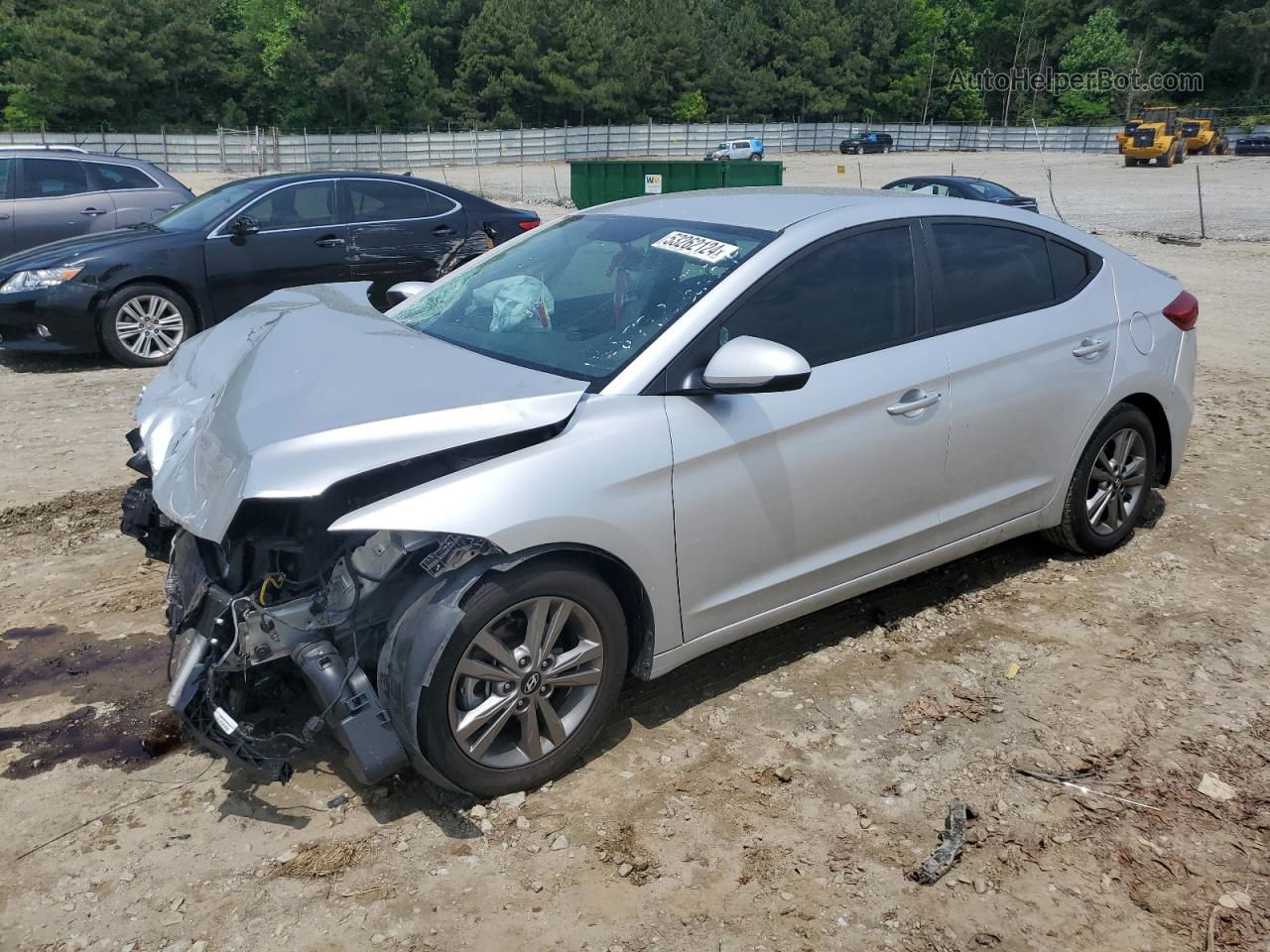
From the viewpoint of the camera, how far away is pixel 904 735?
11.8ft

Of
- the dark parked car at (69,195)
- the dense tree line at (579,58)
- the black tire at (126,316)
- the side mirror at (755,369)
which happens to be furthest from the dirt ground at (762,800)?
the dense tree line at (579,58)

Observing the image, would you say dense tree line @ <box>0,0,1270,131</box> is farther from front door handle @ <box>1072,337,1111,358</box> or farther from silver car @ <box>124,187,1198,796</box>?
front door handle @ <box>1072,337,1111,358</box>

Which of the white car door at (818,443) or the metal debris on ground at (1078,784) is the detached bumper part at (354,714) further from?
the metal debris on ground at (1078,784)

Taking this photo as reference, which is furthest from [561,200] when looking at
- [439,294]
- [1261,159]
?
[1261,159]

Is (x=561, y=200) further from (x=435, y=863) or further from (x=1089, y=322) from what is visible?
(x=435, y=863)

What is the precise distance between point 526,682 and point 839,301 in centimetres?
174

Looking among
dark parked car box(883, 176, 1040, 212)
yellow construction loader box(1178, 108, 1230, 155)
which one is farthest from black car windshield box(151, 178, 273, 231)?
yellow construction loader box(1178, 108, 1230, 155)

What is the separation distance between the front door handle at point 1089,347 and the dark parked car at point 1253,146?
56288mm

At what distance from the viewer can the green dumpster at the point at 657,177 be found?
2145 centimetres

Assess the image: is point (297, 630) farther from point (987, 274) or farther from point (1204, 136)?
point (1204, 136)

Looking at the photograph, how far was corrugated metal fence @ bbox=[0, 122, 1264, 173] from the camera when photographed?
5244cm

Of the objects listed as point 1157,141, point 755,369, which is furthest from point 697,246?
point 1157,141

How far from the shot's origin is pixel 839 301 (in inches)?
148

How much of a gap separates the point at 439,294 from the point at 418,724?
6.56ft
